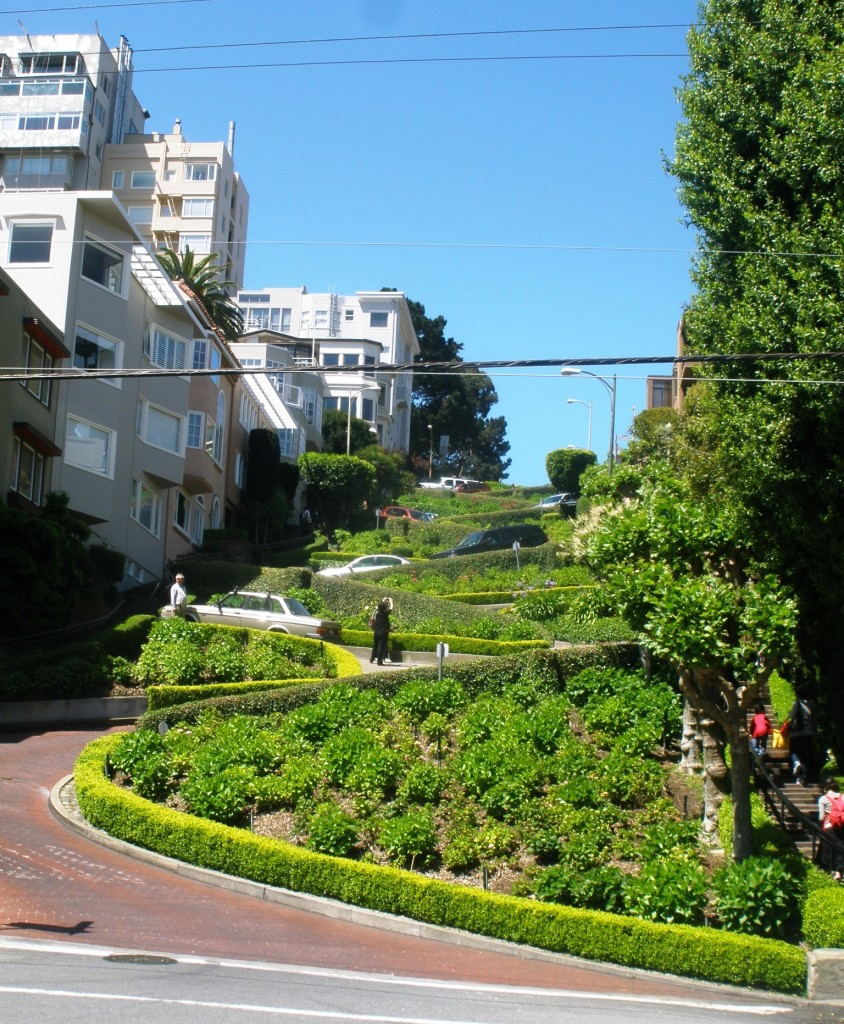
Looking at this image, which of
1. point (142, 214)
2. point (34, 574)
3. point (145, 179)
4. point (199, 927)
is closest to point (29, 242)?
point (34, 574)

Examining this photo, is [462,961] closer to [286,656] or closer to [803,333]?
[803,333]

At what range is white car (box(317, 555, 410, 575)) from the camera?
44.7 meters

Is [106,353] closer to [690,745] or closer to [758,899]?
[690,745]

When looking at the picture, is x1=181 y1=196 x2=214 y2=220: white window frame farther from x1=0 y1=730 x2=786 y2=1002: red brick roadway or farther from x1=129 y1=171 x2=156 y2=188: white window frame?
x1=0 y1=730 x2=786 y2=1002: red brick roadway

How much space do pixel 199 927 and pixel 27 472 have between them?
19.5m

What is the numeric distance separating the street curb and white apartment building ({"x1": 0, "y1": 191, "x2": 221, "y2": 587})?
1608 centimetres

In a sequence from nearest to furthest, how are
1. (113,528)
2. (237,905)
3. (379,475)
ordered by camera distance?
(237,905), (113,528), (379,475)

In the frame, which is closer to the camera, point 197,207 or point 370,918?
point 370,918

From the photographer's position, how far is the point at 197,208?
83188 mm

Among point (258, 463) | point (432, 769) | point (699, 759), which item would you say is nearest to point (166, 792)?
point (432, 769)

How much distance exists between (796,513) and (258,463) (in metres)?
39.5

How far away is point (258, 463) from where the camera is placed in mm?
57375

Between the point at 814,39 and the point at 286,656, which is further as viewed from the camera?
the point at 286,656

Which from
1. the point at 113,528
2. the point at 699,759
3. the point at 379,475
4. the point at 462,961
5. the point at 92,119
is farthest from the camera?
the point at 92,119
